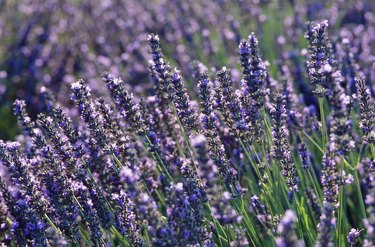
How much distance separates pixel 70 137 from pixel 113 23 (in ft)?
18.6

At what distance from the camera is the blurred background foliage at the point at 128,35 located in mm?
6145

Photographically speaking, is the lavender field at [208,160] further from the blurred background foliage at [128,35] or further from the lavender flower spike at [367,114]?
the blurred background foliage at [128,35]

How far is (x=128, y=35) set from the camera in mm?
7566

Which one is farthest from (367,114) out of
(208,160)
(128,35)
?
(128,35)

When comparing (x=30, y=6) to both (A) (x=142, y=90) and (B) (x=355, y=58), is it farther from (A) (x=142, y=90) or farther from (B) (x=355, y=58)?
(B) (x=355, y=58)

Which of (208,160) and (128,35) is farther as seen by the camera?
(128,35)

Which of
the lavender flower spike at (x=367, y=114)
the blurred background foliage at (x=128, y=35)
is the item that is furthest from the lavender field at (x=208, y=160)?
the blurred background foliage at (x=128, y=35)

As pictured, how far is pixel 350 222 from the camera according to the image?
3.69 metres

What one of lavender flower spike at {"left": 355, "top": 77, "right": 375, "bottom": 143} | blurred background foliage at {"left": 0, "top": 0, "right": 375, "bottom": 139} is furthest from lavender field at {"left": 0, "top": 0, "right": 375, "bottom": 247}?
blurred background foliage at {"left": 0, "top": 0, "right": 375, "bottom": 139}

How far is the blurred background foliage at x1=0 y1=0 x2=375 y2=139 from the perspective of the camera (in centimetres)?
614

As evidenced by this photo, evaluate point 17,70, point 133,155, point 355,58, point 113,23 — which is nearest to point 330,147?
point 133,155

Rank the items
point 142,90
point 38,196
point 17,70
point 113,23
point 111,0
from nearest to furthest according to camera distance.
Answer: point 38,196
point 142,90
point 17,70
point 113,23
point 111,0

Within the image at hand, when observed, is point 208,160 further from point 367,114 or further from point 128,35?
point 128,35

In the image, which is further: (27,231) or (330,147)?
(27,231)
